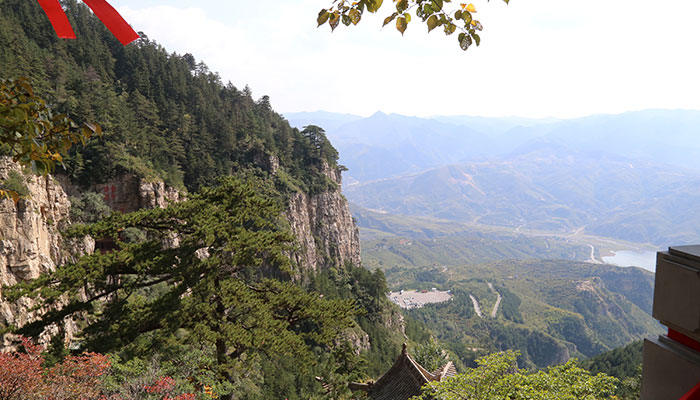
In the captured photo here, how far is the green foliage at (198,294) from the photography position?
862 cm

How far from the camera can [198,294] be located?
940 centimetres

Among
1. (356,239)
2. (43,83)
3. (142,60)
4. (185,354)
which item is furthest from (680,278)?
(356,239)

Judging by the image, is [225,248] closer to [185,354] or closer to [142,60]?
[185,354]

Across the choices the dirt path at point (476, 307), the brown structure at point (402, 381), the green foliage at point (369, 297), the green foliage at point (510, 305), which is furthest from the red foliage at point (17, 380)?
the green foliage at point (510, 305)

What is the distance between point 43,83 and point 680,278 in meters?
Result: 33.7

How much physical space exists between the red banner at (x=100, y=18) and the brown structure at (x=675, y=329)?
278 cm

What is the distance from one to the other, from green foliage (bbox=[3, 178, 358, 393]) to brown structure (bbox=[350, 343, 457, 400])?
3614mm

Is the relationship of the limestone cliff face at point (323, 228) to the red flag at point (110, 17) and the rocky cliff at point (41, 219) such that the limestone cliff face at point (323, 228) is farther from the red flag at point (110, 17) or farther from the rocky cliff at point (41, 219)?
the red flag at point (110, 17)

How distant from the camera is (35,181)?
1823 cm

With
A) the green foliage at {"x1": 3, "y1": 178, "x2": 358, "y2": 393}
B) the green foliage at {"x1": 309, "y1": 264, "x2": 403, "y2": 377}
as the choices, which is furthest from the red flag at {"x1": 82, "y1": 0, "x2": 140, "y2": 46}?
the green foliage at {"x1": 309, "y1": 264, "x2": 403, "y2": 377}

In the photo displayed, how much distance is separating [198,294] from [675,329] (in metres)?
9.50

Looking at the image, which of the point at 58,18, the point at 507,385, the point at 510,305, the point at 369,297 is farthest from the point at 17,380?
the point at 510,305

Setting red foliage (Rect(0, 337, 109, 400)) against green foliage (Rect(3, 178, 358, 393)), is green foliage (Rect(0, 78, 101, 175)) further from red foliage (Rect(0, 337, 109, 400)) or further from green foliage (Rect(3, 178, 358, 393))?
green foliage (Rect(3, 178, 358, 393))

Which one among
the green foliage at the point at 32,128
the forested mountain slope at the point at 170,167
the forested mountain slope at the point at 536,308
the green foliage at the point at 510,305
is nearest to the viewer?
the green foliage at the point at 32,128
